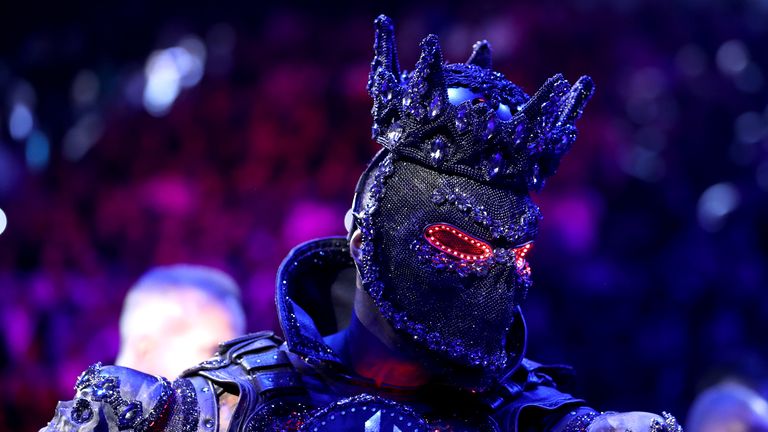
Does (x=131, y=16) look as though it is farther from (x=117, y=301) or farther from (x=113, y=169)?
(x=117, y=301)

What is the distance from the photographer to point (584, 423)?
1714 millimetres

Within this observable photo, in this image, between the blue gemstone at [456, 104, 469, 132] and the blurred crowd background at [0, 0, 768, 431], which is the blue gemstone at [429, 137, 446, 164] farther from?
the blurred crowd background at [0, 0, 768, 431]

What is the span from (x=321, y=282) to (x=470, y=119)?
1.82 feet

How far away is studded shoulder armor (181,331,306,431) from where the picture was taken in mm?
1674

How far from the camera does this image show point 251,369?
5.78 ft

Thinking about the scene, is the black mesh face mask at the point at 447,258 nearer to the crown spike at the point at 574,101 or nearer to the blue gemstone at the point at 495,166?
the blue gemstone at the point at 495,166

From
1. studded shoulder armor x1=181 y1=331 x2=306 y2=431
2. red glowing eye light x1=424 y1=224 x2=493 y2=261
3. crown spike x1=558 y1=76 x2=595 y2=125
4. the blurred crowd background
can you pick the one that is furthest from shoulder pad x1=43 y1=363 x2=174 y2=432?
the blurred crowd background

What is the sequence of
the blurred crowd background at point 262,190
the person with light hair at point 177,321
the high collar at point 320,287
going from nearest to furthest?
the high collar at point 320,287 → the person with light hair at point 177,321 → the blurred crowd background at point 262,190

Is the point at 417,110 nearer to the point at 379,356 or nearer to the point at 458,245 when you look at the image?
the point at 458,245

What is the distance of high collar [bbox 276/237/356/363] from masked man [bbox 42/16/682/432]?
98 millimetres

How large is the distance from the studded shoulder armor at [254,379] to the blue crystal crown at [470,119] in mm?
471

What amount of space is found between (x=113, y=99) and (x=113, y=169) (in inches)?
14.5

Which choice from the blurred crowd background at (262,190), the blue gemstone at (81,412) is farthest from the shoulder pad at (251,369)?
the blurred crowd background at (262,190)

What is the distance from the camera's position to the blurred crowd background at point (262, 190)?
418 centimetres
